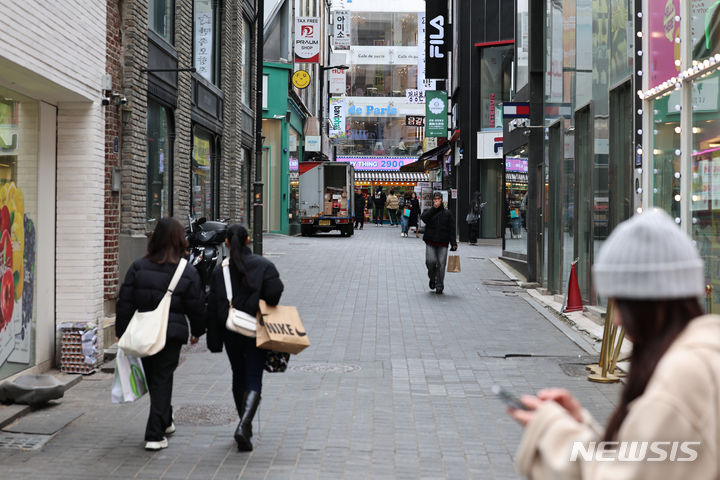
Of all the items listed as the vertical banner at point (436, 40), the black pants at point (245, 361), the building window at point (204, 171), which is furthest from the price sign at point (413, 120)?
the black pants at point (245, 361)

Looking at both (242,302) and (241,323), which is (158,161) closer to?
(242,302)

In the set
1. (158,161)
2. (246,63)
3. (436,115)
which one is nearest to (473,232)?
(436,115)

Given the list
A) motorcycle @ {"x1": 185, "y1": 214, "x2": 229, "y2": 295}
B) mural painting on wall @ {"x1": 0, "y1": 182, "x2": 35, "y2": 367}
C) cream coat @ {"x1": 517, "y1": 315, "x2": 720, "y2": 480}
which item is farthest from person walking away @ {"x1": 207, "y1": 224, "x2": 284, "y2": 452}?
motorcycle @ {"x1": 185, "y1": 214, "x2": 229, "y2": 295}

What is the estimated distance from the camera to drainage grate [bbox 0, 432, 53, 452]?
6469mm

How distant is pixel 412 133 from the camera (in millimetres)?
69062

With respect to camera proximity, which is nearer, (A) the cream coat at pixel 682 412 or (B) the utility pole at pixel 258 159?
(A) the cream coat at pixel 682 412

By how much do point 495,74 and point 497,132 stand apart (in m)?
2.33

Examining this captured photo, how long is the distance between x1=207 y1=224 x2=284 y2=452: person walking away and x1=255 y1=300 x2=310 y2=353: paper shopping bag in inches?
3.5

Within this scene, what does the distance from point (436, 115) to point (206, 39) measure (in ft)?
67.3

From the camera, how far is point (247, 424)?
625 centimetres

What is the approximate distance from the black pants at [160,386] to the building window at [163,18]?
8032 millimetres

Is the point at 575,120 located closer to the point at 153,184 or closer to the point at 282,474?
the point at 153,184

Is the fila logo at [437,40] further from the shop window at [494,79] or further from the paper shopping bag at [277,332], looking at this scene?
the paper shopping bag at [277,332]

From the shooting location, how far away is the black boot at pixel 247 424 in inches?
245
